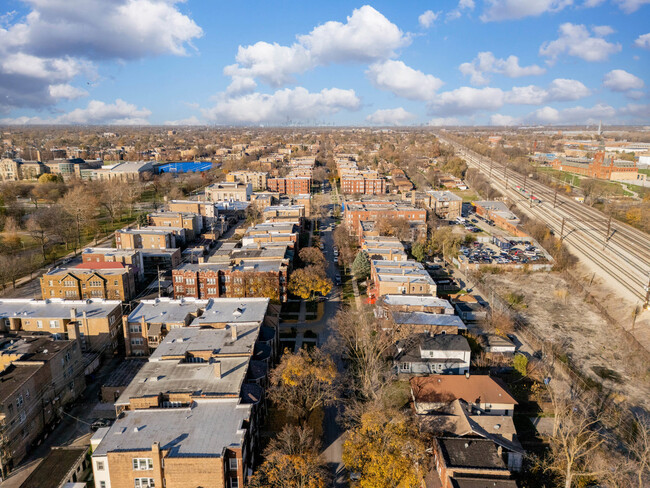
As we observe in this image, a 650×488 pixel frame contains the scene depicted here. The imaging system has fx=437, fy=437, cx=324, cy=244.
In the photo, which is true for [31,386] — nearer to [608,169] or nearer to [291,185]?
[291,185]

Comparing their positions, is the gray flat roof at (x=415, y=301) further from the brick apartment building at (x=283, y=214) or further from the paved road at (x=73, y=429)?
the brick apartment building at (x=283, y=214)

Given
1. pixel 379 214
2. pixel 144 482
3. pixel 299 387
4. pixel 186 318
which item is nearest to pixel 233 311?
pixel 186 318

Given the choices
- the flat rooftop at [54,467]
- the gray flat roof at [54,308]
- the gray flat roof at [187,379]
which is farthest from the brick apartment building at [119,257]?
the flat rooftop at [54,467]

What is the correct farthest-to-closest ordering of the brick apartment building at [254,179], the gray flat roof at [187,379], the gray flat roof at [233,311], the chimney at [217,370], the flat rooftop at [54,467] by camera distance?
the brick apartment building at [254,179], the gray flat roof at [233,311], the chimney at [217,370], the gray flat roof at [187,379], the flat rooftop at [54,467]

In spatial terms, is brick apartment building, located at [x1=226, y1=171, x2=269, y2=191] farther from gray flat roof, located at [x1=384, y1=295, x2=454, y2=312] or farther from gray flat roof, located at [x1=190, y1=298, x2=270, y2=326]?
gray flat roof, located at [x1=190, y1=298, x2=270, y2=326]

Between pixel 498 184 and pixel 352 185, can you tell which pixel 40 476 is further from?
pixel 498 184

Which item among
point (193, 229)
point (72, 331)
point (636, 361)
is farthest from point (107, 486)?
point (193, 229)
